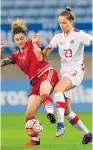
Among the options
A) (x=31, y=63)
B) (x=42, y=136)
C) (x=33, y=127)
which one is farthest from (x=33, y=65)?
(x=42, y=136)

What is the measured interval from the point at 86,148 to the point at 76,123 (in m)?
0.81

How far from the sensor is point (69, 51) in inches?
347

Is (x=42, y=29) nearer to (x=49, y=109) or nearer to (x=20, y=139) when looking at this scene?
(x=20, y=139)

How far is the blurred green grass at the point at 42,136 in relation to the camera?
8.68 metres

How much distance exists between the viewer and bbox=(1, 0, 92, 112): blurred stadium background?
16297 millimetres

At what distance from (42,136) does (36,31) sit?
29.1 feet

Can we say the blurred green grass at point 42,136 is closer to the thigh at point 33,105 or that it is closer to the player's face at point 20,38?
the thigh at point 33,105

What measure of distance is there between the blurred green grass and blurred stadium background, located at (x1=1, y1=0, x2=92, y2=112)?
2.50ft

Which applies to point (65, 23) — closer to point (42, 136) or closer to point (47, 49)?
point (47, 49)

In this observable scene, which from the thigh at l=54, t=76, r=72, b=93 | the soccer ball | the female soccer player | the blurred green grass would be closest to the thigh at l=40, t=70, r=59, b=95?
the female soccer player

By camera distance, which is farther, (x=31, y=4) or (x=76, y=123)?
(x=31, y=4)

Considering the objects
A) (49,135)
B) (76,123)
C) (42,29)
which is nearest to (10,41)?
(42,29)

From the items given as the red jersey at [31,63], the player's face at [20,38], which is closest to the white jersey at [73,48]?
the red jersey at [31,63]

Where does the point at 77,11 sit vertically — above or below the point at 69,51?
above
